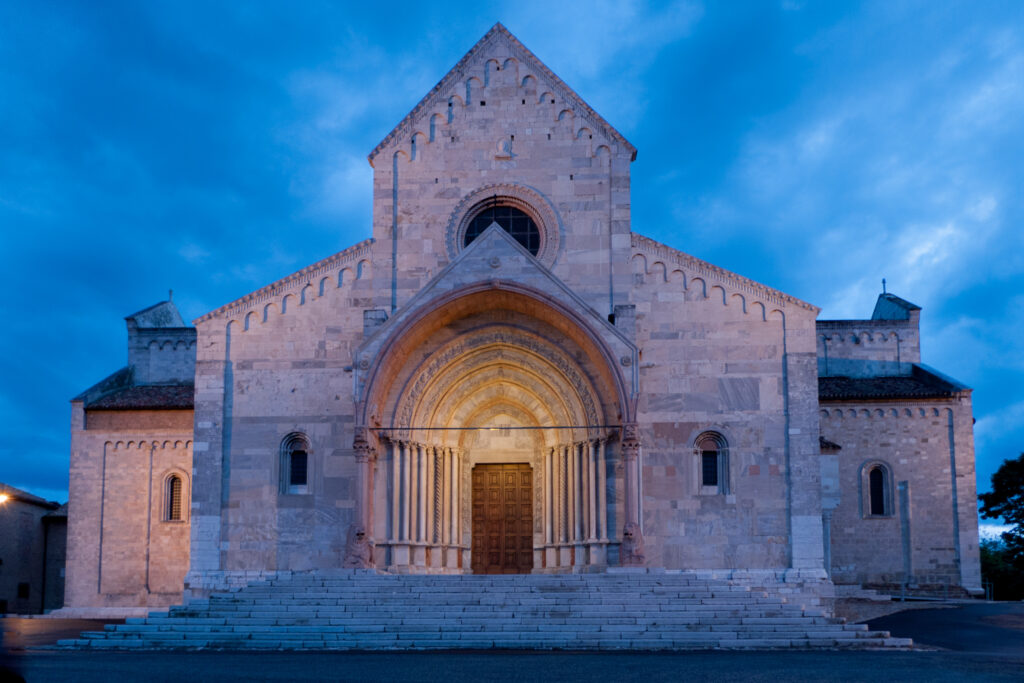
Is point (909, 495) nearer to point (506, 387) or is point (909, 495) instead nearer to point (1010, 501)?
point (1010, 501)

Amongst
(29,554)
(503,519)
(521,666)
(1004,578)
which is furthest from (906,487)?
(29,554)

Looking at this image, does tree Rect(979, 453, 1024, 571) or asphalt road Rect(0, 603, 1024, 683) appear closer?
asphalt road Rect(0, 603, 1024, 683)

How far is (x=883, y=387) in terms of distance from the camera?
33281 mm

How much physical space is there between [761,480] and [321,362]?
37.7ft

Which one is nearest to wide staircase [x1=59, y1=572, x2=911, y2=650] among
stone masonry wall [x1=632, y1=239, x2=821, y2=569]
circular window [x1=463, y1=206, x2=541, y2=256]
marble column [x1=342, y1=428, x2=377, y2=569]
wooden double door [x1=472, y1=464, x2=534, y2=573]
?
marble column [x1=342, y1=428, x2=377, y2=569]

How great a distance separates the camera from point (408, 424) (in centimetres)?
2525

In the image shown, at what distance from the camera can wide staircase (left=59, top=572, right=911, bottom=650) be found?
59.8 ft

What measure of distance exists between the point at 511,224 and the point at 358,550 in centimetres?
946

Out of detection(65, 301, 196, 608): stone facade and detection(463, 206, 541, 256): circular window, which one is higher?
detection(463, 206, 541, 256): circular window

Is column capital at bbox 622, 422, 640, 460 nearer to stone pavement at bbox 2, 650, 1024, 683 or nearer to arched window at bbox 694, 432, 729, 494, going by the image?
arched window at bbox 694, 432, 729, 494

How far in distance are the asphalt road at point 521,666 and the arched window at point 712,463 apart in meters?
7.02

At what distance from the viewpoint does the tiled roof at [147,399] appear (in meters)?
32.1

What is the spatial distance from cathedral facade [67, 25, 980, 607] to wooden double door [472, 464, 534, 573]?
0.18 ft

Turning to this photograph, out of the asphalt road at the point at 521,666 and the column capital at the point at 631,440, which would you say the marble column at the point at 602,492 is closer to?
the column capital at the point at 631,440
